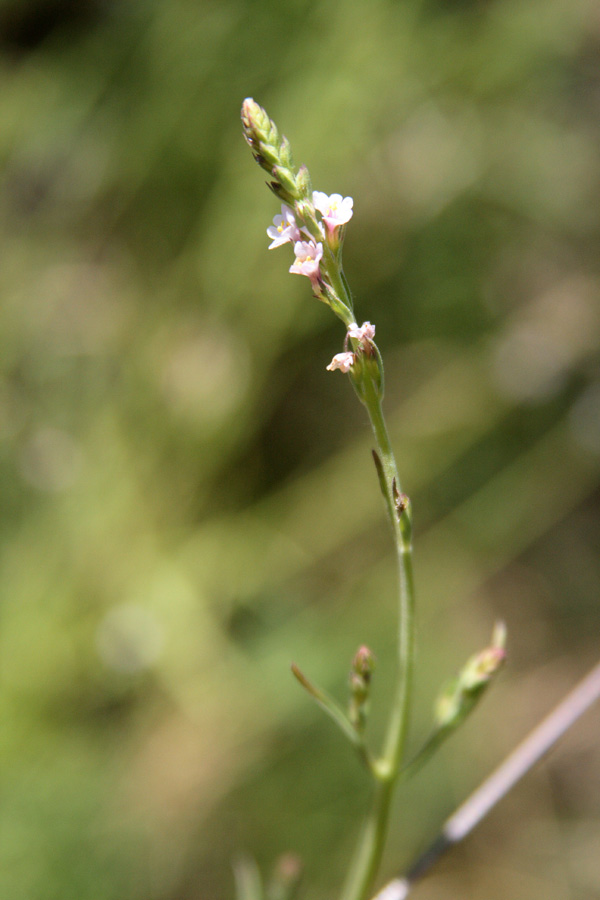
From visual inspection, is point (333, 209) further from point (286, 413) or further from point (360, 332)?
point (286, 413)

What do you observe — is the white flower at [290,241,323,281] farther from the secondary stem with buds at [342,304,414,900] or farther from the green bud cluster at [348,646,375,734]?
the green bud cluster at [348,646,375,734]

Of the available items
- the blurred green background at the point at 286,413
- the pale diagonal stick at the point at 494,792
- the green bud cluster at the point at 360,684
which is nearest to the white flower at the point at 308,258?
the green bud cluster at the point at 360,684

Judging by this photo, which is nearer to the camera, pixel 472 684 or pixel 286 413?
pixel 472 684

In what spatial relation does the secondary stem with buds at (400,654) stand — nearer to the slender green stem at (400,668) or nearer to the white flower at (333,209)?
the slender green stem at (400,668)

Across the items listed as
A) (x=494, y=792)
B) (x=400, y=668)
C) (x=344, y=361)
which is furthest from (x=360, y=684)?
(x=344, y=361)

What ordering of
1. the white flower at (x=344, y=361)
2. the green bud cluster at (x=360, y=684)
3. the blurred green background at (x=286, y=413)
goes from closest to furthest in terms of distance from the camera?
the white flower at (x=344, y=361)
the green bud cluster at (x=360, y=684)
the blurred green background at (x=286, y=413)

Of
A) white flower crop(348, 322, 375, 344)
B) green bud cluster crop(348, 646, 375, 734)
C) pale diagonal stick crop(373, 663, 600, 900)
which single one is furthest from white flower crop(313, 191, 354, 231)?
pale diagonal stick crop(373, 663, 600, 900)

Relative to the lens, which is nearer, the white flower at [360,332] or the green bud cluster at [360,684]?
the white flower at [360,332]
